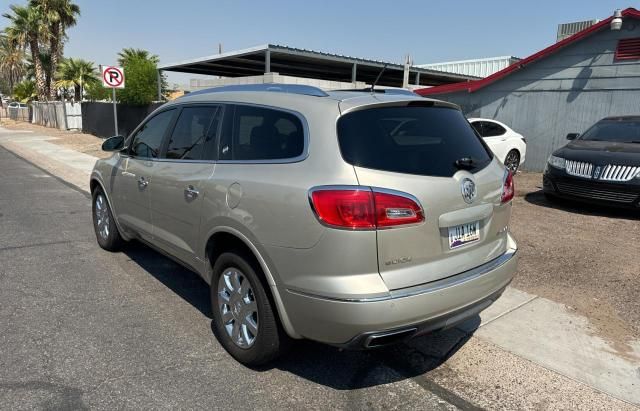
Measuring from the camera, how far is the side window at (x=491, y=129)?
38.7 ft

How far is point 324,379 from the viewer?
3014 mm

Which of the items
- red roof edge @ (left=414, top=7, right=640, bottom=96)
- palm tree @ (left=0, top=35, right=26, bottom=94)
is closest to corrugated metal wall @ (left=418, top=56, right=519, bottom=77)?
red roof edge @ (left=414, top=7, right=640, bottom=96)

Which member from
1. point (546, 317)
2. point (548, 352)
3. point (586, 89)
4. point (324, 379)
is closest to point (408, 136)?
point (324, 379)

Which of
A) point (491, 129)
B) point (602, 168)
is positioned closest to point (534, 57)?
point (491, 129)

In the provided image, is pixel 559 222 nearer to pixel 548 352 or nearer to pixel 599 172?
pixel 599 172

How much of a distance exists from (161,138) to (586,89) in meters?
11.5

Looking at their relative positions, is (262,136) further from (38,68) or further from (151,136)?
(38,68)

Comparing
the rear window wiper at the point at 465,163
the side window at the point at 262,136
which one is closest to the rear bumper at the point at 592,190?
the rear window wiper at the point at 465,163

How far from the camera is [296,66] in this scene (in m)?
20.6

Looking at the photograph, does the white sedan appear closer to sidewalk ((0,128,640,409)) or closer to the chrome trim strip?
sidewalk ((0,128,640,409))

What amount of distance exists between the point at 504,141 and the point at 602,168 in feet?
15.1

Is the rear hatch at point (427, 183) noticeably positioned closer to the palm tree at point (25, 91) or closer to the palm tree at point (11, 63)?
the palm tree at point (25, 91)

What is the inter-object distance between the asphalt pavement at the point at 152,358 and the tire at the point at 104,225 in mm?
422

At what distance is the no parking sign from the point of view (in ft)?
42.4
